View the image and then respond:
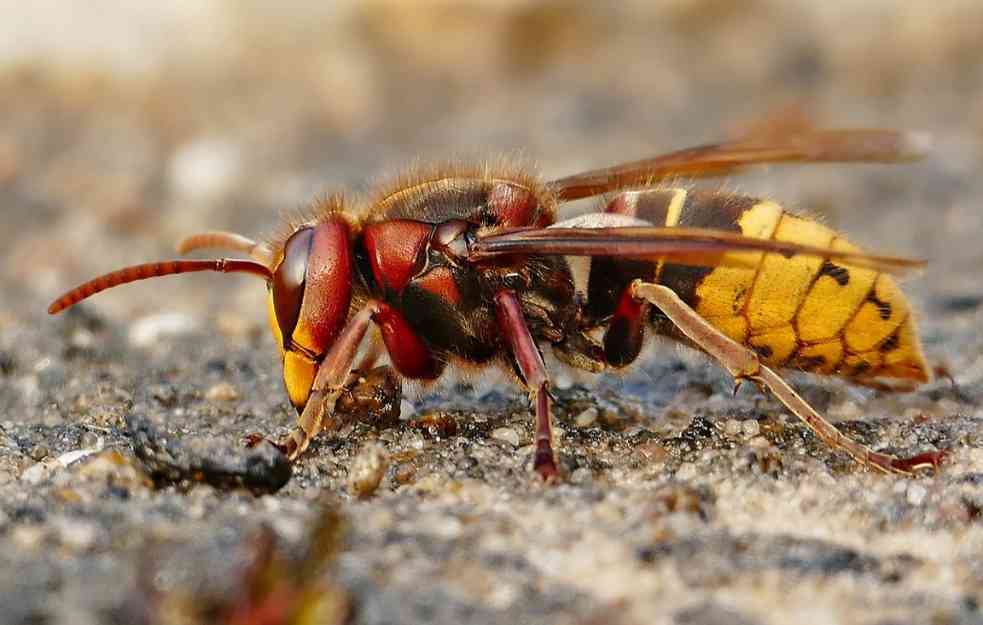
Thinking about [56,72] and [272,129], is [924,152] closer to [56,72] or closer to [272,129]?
[272,129]

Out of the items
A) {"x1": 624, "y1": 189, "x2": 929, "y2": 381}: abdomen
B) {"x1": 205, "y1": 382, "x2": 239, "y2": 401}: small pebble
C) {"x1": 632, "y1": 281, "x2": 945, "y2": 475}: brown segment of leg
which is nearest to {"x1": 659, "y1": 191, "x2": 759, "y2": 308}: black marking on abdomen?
{"x1": 624, "y1": 189, "x2": 929, "y2": 381}: abdomen

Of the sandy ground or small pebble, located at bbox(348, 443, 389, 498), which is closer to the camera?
the sandy ground

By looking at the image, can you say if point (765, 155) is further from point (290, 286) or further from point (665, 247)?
point (290, 286)

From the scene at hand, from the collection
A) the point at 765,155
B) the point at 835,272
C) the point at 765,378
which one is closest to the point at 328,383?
the point at 765,378

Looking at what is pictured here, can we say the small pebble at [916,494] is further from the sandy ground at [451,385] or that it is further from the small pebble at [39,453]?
the small pebble at [39,453]

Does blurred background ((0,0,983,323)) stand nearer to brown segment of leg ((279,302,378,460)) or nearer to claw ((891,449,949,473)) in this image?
brown segment of leg ((279,302,378,460))

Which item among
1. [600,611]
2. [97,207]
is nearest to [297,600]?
[600,611]
